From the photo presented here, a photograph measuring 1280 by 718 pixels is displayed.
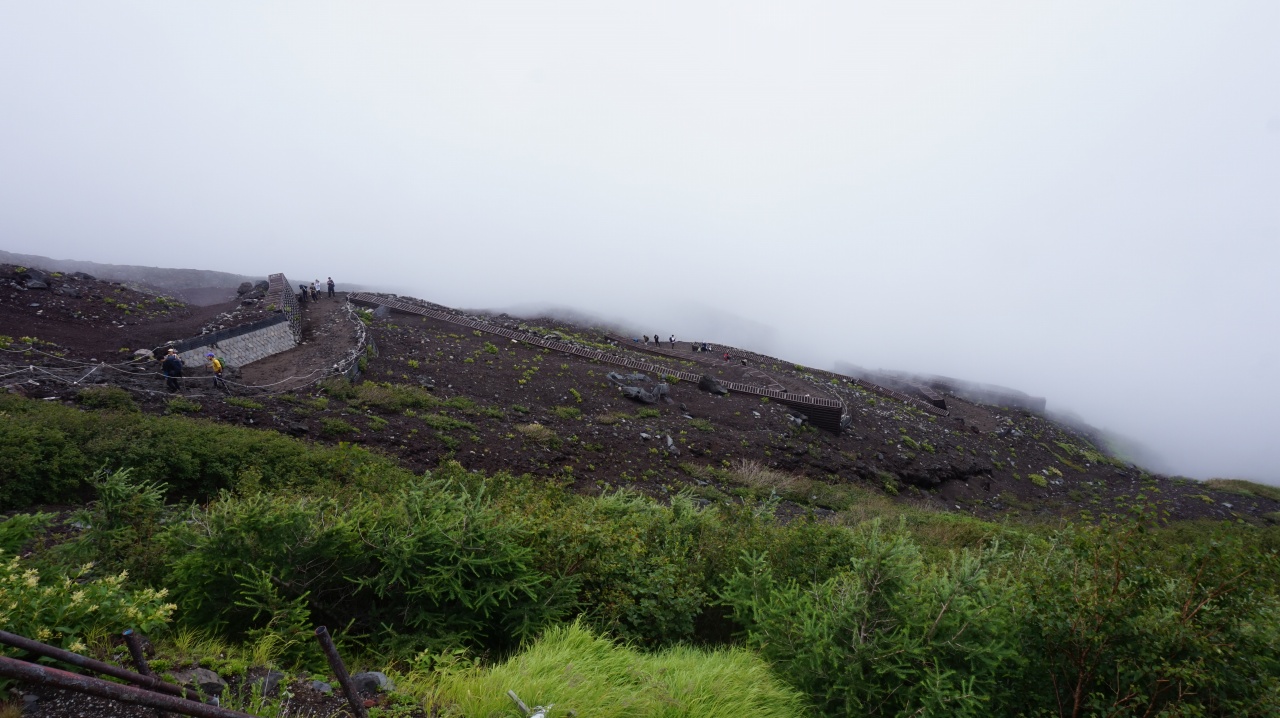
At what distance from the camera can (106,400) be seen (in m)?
11.1

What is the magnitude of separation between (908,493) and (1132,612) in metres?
21.7

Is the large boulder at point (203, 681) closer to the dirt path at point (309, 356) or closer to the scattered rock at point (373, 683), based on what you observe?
the scattered rock at point (373, 683)

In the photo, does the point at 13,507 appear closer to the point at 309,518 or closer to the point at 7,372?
the point at 309,518

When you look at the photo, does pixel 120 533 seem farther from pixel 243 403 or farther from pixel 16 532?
pixel 243 403

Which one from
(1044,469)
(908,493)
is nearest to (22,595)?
(908,493)

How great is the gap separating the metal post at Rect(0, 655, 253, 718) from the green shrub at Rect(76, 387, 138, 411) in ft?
40.2

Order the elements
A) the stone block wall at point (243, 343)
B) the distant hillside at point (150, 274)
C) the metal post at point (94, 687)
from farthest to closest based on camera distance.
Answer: the distant hillside at point (150, 274), the stone block wall at point (243, 343), the metal post at point (94, 687)

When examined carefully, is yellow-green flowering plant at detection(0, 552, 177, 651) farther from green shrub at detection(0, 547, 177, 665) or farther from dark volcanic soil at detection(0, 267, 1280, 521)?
dark volcanic soil at detection(0, 267, 1280, 521)

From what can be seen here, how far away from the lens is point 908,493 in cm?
2309

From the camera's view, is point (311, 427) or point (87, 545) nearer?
point (87, 545)

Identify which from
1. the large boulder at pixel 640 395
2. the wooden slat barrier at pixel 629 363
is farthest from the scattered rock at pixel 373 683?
the wooden slat barrier at pixel 629 363

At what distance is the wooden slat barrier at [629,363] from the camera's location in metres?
28.2

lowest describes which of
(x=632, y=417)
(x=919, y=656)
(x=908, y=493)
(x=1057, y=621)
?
(x=908, y=493)

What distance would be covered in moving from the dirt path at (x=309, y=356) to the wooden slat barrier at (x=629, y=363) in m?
6.35
